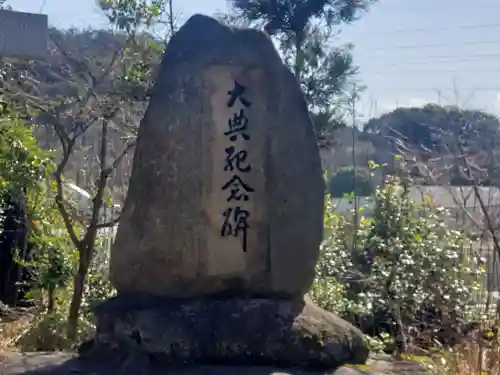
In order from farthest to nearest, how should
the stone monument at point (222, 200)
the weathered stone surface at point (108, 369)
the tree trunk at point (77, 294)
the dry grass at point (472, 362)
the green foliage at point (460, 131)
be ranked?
the green foliage at point (460, 131) < the tree trunk at point (77, 294) < the dry grass at point (472, 362) < the stone monument at point (222, 200) < the weathered stone surface at point (108, 369)

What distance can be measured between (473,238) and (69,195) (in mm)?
3981

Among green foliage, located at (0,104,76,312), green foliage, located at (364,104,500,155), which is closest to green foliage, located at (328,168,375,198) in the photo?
green foliage, located at (364,104,500,155)

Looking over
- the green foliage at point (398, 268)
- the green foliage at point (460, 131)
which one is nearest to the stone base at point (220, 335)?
the green foliage at point (398, 268)

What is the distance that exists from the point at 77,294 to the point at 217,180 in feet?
8.78

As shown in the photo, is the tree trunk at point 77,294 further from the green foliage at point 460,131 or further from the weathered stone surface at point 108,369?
the green foliage at point 460,131

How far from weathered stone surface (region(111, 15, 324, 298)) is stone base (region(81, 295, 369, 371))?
0.15m

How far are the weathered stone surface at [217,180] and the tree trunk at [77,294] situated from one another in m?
2.31

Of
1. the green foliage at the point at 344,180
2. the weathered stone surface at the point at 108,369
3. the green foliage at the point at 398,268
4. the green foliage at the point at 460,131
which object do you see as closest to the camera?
the weathered stone surface at the point at 108,369

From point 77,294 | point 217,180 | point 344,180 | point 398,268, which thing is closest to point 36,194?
point 77,294

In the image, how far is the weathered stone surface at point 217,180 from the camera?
4469 millimetres

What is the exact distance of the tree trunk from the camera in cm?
668

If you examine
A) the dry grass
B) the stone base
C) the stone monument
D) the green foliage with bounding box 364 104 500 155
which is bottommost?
the dry grass

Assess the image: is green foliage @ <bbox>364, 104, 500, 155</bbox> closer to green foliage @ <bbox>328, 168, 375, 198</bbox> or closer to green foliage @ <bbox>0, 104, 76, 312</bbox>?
green foliage @ <bbox>328, 168, 375, 198</bbox>

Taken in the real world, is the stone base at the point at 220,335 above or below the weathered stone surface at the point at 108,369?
above
